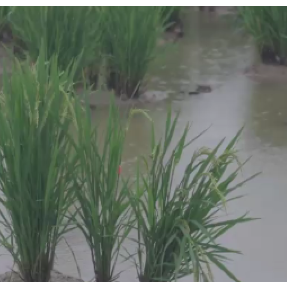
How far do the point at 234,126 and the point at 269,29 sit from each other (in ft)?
4.68

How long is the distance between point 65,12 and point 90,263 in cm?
260

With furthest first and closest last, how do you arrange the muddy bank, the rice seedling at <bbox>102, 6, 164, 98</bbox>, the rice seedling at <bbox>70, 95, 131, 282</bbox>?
the rice seedling at <bbox>102, 6, 164, 98</bbox> → the muddy bank → the rice seedling at <bbox>70, 95, 131, 282</bbox>

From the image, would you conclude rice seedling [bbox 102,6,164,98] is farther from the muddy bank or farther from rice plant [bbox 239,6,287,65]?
the muddy bank

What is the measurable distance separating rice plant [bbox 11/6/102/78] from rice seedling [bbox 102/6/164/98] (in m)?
0.09

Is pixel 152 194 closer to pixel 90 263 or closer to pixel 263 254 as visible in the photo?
pixel 90 263

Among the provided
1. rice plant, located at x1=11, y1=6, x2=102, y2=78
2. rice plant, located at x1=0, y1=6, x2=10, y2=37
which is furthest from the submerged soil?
rice plant, located at x1=0, y1=6, x2=10, y2=37

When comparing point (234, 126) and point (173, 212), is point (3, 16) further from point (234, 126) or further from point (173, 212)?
point (173, 212)

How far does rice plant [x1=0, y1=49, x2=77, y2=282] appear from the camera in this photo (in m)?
2.58

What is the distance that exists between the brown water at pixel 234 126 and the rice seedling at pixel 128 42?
0.24 meters

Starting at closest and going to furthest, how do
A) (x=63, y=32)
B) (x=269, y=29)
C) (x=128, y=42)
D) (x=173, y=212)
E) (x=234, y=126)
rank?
1. (x=173, y=212)
2. (x=234, y=126)
3. (x=63, y=32)
4. (x=128, y=42)
5. (x=269, y=29)

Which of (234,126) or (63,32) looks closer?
(234,126)

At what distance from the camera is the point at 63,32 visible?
520 cm

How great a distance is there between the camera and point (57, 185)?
8.72 feet

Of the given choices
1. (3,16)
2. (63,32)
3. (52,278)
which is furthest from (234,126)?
(52,278)
